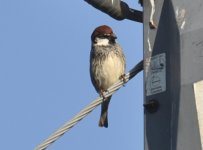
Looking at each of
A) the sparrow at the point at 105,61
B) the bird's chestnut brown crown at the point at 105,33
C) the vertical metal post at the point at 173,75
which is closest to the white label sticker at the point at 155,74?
the vertical metal post at the point at 173,75

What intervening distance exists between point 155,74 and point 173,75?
0.22 metres

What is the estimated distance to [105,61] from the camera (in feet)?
17.2

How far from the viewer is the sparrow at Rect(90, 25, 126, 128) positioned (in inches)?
206

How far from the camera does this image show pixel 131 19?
9.94ft

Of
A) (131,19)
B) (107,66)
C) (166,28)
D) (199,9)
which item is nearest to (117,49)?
(107,66)

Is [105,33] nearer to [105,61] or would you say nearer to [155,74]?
[105,61]

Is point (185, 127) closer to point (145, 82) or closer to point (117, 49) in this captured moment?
point (145, 82)

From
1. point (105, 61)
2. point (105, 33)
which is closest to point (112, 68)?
point (105, 61)

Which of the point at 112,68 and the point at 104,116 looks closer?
the point at 112,68

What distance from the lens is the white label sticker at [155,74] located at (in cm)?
240

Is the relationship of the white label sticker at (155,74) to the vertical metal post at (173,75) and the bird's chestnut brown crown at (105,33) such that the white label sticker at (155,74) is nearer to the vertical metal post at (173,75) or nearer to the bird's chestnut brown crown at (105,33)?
the vertical metal post at (173,75)

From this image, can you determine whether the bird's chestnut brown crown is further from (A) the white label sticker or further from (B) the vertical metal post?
(A) the white label sticker

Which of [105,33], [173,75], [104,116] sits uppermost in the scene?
[105,33]

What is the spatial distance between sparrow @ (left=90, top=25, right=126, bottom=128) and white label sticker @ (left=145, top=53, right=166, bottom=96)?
2.66m
